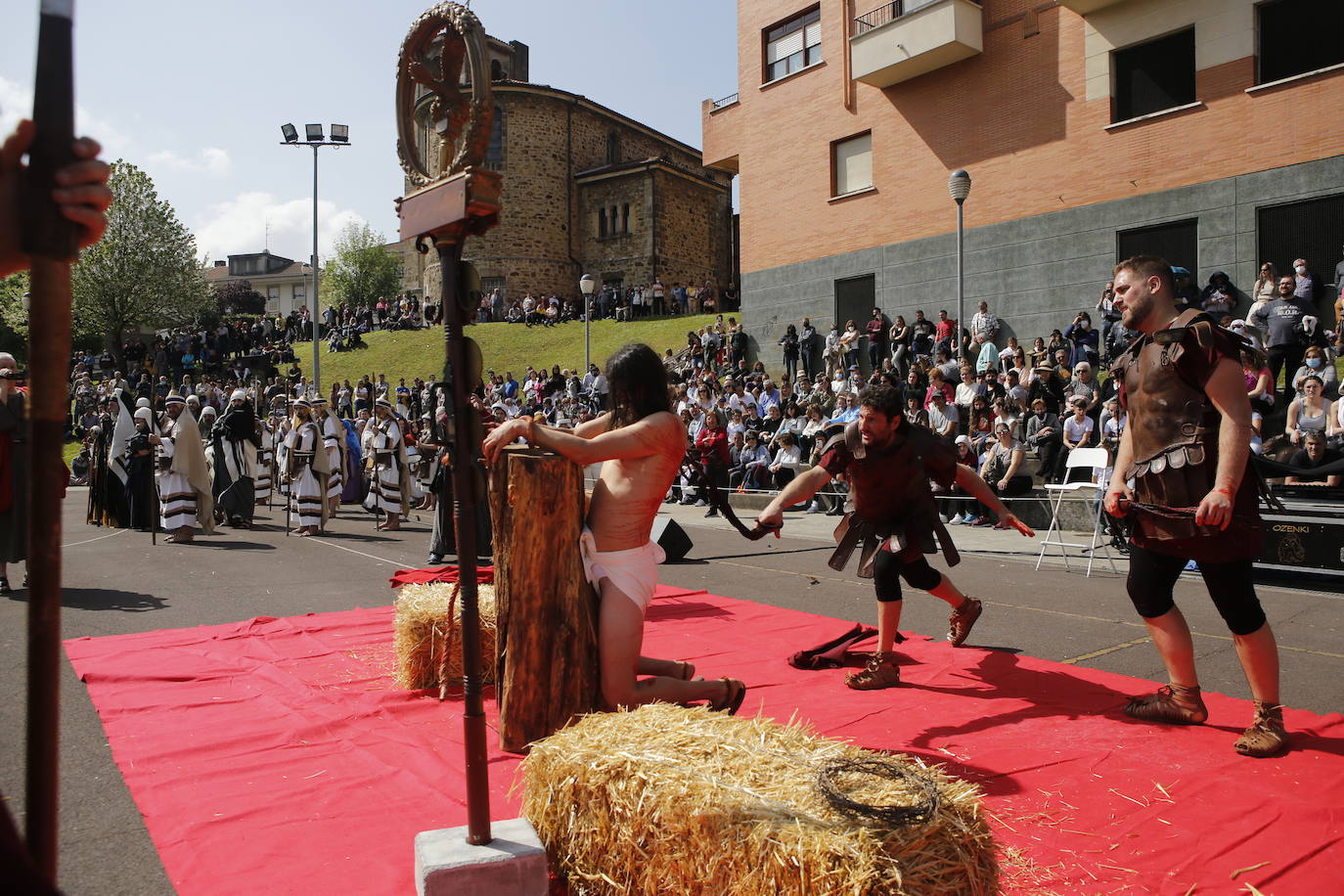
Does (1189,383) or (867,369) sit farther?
(867,369)

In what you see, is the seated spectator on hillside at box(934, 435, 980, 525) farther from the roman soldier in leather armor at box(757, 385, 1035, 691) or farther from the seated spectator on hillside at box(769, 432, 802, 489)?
the roman soldier in leather armor at box(757, 385, 1035, 691)

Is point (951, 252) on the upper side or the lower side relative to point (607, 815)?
upper

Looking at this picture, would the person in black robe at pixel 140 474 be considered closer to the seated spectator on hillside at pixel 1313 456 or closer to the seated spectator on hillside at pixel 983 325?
the seated spectator on hillside at pixel 1313 456

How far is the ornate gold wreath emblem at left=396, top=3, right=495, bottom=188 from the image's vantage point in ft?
9.26

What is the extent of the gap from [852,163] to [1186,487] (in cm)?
2250

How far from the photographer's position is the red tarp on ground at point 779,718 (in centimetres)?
304

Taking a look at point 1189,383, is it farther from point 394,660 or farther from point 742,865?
point 394,660

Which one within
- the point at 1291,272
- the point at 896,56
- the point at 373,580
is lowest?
the point at 373,580

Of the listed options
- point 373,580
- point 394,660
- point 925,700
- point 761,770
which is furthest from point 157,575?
point 761,770

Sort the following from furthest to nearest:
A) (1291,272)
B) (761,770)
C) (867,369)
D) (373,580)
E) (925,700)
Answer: (867,369)
(1291,272)
(373,580)
(925,700)
(761,770)

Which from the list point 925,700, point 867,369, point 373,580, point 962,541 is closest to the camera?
point 925,700

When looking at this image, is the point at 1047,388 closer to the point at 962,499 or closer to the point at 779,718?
the point at 962,499

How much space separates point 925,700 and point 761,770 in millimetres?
2643

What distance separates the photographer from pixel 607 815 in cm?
263
